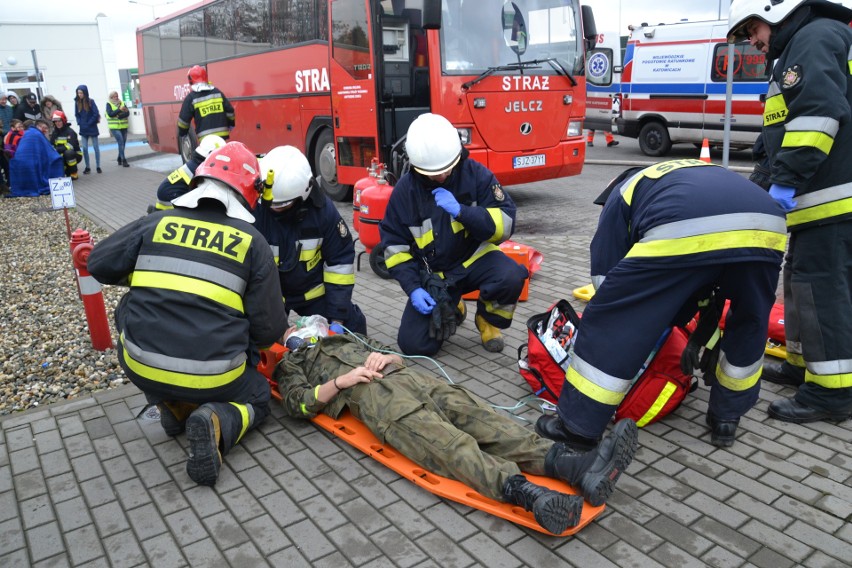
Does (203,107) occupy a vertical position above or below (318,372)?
above

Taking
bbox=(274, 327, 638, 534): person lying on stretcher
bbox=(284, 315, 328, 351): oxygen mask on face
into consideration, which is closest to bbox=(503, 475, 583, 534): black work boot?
bbox=(274, 327, 638, 534): person lying on stretcher

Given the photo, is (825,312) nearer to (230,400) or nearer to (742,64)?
(230,400)

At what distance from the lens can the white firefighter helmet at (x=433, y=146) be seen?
4.25 metres

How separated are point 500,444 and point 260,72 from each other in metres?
10.3

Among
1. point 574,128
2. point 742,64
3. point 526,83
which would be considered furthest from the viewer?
point 742,64

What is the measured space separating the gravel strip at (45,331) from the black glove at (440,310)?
207 centimetres

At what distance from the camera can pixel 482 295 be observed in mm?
4562

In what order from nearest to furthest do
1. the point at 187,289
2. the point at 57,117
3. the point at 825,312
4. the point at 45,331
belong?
the point at 187,289, the point at 825,312, the point at 45,331, the point at 57,117

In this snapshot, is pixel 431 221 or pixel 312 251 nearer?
pixel 312 251

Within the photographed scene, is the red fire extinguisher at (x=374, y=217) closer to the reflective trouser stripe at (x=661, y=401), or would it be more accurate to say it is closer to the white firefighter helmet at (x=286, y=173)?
the white firefighter helmet at (x=286, y=173)

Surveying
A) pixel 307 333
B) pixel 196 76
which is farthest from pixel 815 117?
pixel 196 76

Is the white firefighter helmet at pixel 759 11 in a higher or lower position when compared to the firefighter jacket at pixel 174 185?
higher

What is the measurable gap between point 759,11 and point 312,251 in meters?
2.92

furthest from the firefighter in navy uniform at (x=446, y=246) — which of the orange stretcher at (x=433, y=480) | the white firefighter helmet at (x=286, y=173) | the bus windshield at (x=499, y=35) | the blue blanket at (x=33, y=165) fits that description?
the blue blanket at (x=33, y=165)
